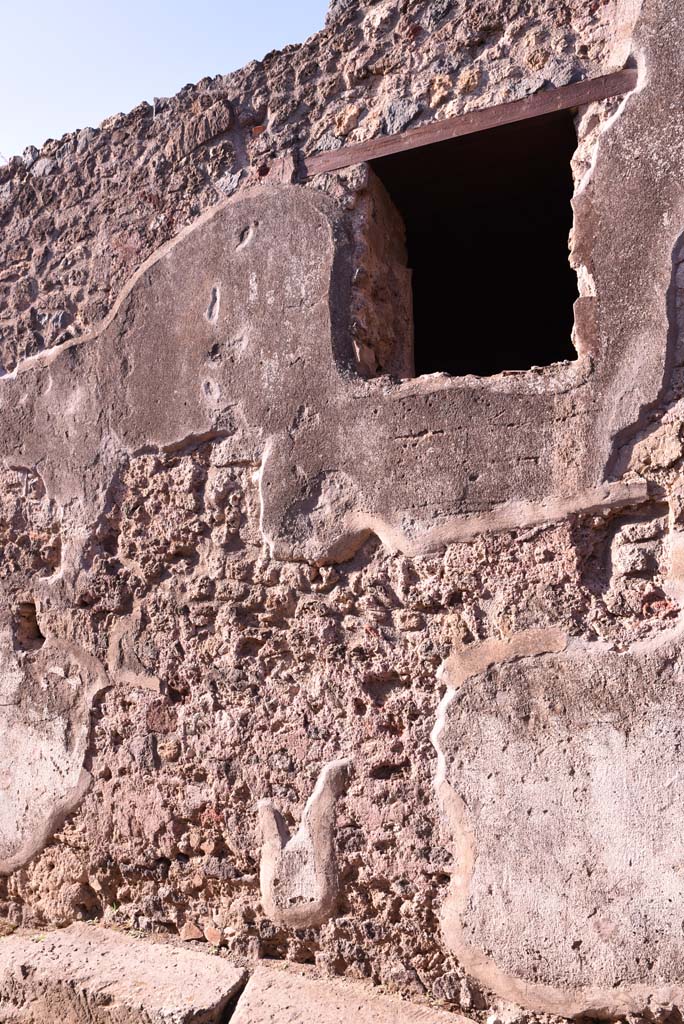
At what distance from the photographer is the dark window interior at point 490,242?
268cm

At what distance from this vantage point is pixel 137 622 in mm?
2826

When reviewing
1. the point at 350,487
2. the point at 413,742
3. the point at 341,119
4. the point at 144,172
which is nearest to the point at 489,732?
the point at 413,742

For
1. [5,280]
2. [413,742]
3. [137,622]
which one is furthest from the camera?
[5,280]

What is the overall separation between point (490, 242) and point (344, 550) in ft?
5.78

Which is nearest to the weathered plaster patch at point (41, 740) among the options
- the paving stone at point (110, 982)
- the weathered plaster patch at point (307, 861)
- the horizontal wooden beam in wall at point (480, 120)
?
the paving stone at point (110, 982)

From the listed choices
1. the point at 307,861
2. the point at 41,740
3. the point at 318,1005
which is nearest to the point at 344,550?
the point at 307,861

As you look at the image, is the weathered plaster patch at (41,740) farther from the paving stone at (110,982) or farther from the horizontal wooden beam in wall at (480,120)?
the horizontal wooden beam in wall at (480,120)

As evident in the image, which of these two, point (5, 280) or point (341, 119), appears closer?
point (341, 119)

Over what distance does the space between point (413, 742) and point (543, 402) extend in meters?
0.91

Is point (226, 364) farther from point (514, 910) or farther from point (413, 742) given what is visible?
point (514, 910)

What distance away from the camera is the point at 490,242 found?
3.63 m

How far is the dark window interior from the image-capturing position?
268 centimetres

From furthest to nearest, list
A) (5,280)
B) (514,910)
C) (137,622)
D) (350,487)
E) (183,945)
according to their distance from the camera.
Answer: (5,280) < (137,622) < (183,945) < (350,487) < (514,910)

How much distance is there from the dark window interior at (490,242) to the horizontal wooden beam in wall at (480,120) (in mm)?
36
